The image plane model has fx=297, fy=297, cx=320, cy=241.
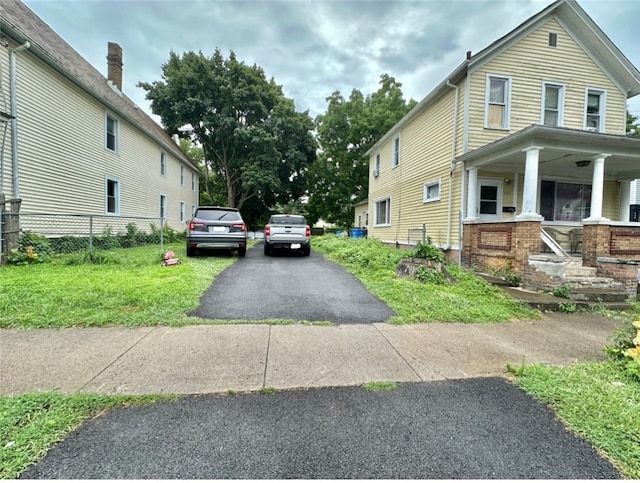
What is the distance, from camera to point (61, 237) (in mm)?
9531

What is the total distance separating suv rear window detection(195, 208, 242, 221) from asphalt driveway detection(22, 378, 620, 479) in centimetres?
763

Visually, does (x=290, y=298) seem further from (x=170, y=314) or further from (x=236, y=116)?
(x=236, y=116)

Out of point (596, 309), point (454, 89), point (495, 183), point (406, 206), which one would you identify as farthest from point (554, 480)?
point (406, 206)

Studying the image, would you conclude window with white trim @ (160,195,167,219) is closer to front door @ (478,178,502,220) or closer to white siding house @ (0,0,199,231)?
white siding house @ (0,0,199,231)

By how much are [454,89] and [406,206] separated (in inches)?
186

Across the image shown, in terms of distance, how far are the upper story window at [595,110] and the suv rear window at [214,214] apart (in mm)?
11879

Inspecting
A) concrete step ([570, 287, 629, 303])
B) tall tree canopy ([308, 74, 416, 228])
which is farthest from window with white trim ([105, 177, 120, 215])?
tall tree canopy ([308, 74, 416, 228])

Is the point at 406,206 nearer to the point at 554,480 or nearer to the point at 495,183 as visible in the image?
the point at 495,183

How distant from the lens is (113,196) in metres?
12.9

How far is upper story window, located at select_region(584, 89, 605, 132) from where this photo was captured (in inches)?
380

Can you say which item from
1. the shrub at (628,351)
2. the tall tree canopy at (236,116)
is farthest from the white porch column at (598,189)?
the tall tree canopy at (236,116)

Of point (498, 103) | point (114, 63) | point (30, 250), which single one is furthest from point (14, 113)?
point (498, 103)

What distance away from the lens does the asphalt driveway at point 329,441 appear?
67.5 inches

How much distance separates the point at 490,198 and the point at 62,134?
14.2m
